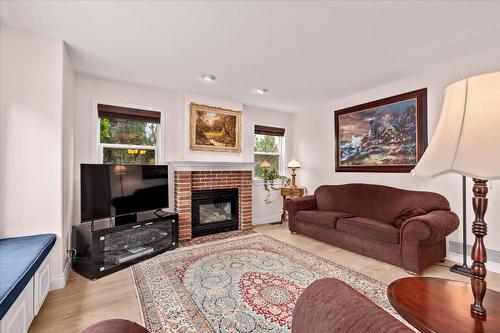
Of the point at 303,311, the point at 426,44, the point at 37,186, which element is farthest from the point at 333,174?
the point at 37,186

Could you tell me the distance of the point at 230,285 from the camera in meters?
2.35

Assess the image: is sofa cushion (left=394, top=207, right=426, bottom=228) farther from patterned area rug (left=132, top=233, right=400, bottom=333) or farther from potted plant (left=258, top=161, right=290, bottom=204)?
potted plant (left=258, top=161, right=290, bottom=204)

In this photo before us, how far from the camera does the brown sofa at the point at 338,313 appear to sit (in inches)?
22.6

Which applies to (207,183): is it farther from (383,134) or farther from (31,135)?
(383,134)

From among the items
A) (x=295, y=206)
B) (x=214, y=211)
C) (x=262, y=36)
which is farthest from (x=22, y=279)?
(x=295, y=206)

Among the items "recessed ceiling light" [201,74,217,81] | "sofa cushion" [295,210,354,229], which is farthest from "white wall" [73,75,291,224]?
"sofa cushion" [295,210,354,229]

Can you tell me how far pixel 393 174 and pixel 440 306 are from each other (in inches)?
122

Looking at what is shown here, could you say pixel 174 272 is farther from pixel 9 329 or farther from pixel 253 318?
pixel 9 329

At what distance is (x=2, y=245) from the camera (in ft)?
6.51

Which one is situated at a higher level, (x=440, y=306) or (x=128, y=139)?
(x=128, y=139)

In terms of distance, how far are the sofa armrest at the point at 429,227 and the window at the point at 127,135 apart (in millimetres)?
3622

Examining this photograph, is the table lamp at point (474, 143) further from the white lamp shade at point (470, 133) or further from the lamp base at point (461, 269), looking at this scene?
the lamp base at point (461, 269)

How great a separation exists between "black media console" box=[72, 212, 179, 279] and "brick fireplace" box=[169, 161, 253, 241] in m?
0.35

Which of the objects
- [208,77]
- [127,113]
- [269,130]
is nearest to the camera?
[208,77]
